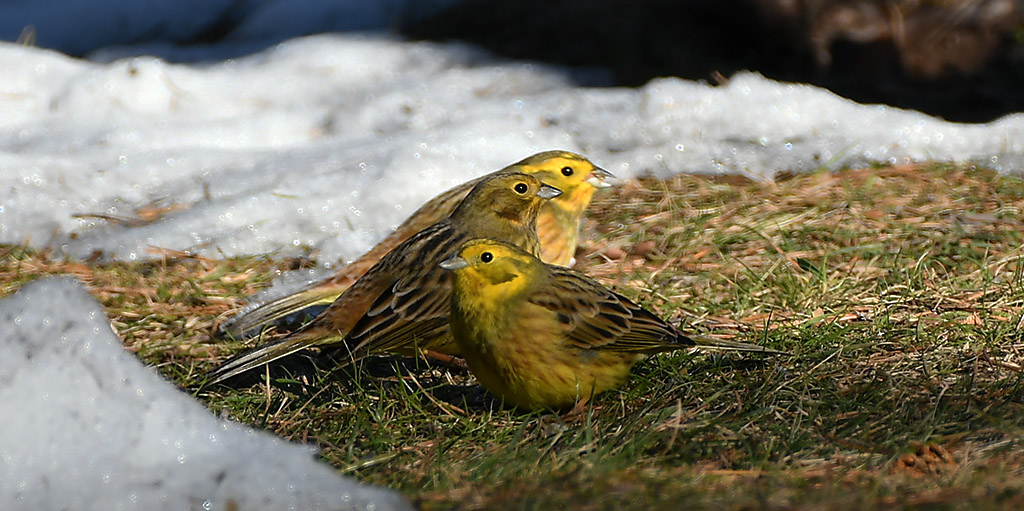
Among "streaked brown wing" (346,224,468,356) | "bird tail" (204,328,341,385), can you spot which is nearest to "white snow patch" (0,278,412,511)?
"bird tail" (204,328,341,385)

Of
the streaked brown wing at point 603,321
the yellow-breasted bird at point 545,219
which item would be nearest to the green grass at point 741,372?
the streaked brown wing at point 603,321

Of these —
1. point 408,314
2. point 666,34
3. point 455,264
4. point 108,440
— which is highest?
point 666,34

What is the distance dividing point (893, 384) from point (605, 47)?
6.85 metres

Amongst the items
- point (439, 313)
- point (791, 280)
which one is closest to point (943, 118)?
point (791, 280)

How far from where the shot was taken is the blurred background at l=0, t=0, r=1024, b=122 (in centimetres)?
883

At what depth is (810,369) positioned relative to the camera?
409 centimetres

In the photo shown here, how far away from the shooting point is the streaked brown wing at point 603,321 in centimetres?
397

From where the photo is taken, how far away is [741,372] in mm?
4168

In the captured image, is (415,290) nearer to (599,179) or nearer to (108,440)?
(108,440)

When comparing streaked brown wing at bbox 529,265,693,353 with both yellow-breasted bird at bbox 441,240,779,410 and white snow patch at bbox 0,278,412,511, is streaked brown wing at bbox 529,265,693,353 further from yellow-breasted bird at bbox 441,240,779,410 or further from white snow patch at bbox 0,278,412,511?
white snow patch at bbox 0,278,412,511

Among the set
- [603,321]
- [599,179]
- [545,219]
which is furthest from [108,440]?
[599,179]

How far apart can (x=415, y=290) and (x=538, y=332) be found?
94 cm

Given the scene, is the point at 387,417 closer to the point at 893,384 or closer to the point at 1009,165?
the point at 893,384

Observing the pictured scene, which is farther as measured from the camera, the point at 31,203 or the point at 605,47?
the point at 605,47
